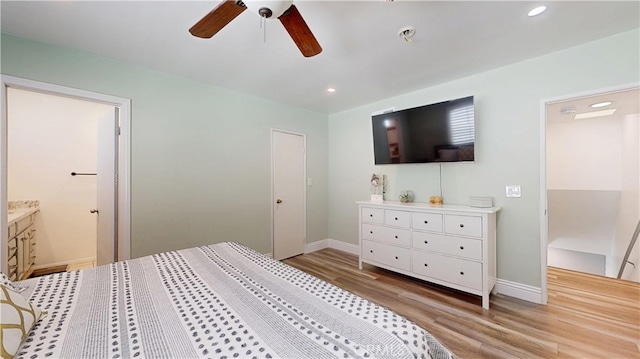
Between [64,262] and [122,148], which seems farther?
[64,262]

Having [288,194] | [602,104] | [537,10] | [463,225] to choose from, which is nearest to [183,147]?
[288,194]

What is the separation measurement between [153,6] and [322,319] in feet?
7.21

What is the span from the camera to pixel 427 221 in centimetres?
263

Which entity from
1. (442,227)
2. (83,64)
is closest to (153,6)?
(83,64)

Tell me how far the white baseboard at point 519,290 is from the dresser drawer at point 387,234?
1.02 metres

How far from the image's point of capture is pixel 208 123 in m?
2.94

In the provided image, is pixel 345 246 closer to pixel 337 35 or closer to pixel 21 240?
pixel 337 35

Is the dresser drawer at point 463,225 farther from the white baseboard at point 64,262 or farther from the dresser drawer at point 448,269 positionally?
the white baseboard at point 64,262

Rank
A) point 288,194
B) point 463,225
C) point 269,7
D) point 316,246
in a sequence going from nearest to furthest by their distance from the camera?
1. point 269,7
2. point 463,225
3. point 288,194
4. point 316,246

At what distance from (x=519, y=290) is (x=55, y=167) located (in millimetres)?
5937

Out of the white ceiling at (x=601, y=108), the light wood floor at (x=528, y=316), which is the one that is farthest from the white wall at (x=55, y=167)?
the white ceiling at (x=601, y=108)

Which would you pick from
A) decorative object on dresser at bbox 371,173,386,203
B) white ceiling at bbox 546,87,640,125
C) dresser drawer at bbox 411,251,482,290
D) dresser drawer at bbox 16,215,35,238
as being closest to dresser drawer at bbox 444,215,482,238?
dresser drawer at bbox 411,251,482,290

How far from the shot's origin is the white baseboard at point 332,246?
3943 millimetres

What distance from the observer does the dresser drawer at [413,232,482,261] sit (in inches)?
91.1
